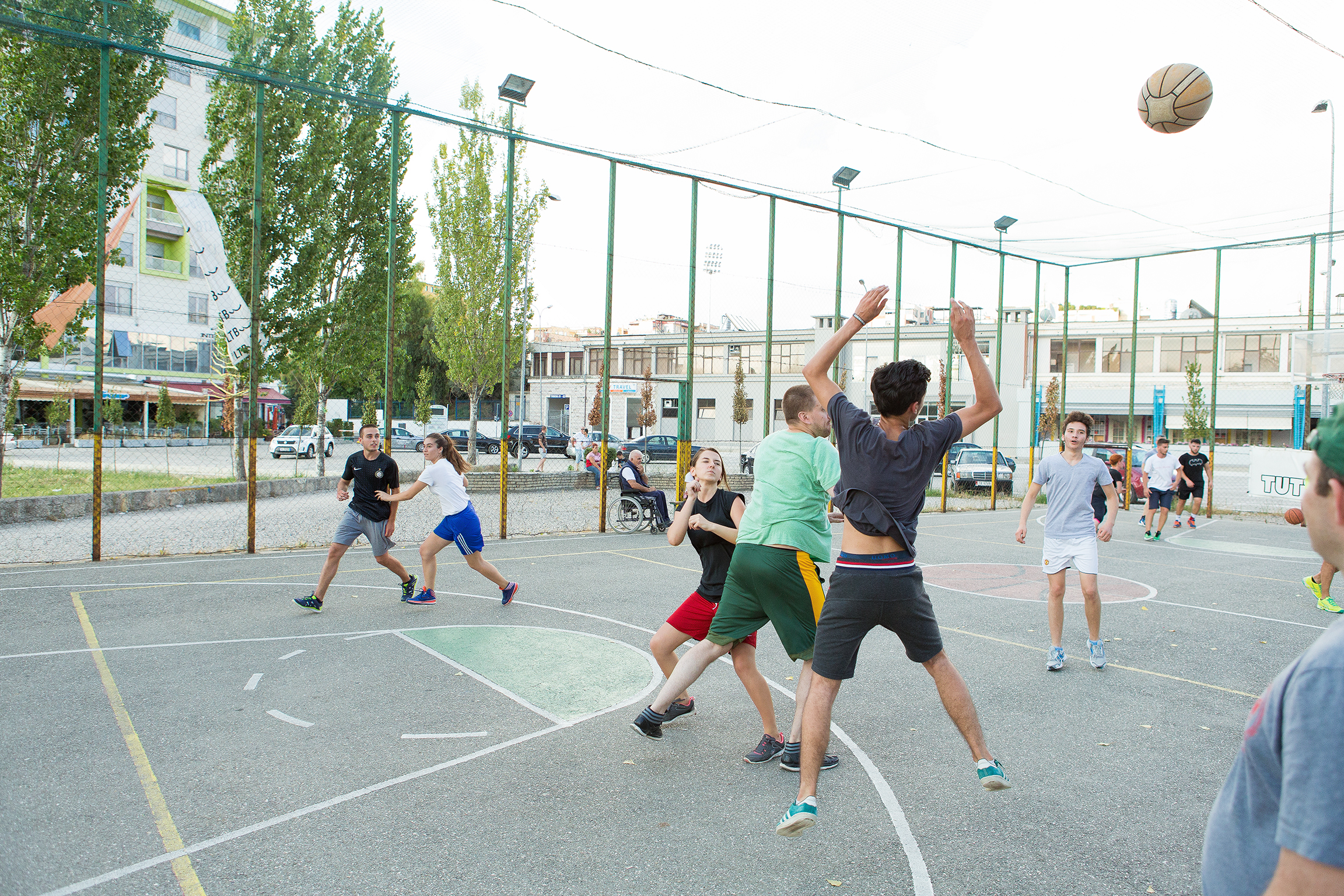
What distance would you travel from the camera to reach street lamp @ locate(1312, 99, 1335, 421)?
1086cm

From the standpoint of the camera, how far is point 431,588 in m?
8.13

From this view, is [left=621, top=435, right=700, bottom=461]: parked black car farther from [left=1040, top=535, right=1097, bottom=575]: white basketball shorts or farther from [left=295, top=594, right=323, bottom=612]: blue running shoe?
[left=1040, top=535, right=1097, bottom=575]: white basketball shorts

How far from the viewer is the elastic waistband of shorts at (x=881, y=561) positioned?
350 cm

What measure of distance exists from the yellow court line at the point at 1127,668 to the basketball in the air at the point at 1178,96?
668 cm

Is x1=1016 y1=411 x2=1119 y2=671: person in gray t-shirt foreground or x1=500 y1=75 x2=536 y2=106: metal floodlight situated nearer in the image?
x1=1016 y1=411 x2=1119 y2=671: person in gray t-shirt foreground

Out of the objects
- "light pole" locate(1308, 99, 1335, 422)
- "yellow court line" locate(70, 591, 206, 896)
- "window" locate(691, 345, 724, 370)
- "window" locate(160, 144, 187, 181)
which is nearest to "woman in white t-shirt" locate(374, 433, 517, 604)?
"yellow court line" locate(70, 591, 206, 896)

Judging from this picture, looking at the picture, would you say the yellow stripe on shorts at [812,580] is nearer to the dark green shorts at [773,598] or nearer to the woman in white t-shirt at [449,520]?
the dark green shorts at [773,598]

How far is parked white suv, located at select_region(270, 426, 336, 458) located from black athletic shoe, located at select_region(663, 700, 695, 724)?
32.1 m

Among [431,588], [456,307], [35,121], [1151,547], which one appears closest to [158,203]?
[456,307]

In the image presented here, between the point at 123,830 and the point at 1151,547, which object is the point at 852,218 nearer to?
the point at 1151,547

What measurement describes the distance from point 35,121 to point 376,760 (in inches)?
570

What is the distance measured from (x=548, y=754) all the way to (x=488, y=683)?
1.32 metres

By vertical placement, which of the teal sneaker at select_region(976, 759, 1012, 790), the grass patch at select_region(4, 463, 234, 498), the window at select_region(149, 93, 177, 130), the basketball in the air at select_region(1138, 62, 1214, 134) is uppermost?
the window at select_region(149, 93, 177, 130)

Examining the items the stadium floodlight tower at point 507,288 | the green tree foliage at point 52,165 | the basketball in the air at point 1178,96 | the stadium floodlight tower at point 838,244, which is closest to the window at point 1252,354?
the stadium floodlight tower at point 838,244
